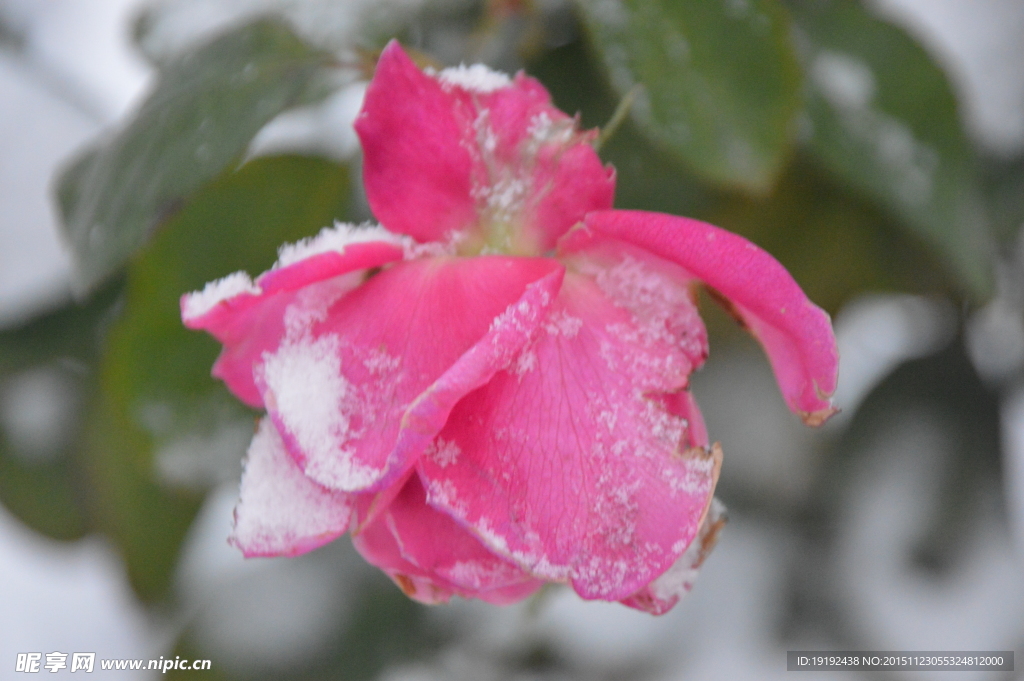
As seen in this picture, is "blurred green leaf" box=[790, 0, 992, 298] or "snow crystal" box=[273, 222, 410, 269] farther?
"blurred green leaf" box=[790, 0, 992, 298]

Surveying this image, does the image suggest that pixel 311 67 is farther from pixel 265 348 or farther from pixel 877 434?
pixel 877 434

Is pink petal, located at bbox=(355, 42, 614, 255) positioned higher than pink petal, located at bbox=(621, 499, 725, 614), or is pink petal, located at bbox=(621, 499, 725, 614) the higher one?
pink petal, located at bbox=(355, 42, 614, 255)

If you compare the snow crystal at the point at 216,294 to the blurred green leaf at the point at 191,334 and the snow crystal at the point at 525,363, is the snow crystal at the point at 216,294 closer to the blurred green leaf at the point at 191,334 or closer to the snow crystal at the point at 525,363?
the snow crystal at the point at 525,363

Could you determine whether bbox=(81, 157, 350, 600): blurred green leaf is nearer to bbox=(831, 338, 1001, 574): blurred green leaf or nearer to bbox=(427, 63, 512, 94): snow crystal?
bbox=(427, 63, 512, 94): snow crystal

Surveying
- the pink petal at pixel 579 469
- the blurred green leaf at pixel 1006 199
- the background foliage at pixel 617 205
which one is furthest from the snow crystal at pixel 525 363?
the blurred green leaf at pixel 1006 199

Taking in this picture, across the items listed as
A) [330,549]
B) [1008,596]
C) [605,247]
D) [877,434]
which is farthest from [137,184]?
[1008,596]

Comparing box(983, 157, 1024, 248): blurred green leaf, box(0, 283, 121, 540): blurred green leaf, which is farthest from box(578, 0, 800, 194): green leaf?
box(0, 283, 121, 540): blurred green leaf
